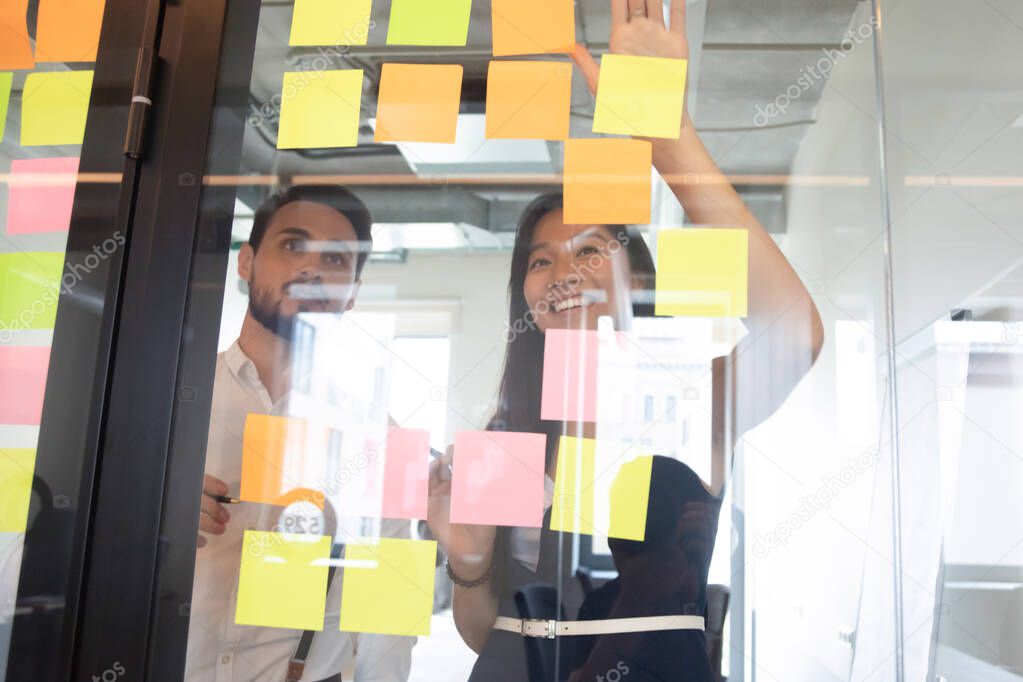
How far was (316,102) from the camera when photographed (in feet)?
3.45

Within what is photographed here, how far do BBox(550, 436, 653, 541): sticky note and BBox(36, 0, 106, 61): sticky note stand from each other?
0.87 meters

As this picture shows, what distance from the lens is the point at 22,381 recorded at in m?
1.04

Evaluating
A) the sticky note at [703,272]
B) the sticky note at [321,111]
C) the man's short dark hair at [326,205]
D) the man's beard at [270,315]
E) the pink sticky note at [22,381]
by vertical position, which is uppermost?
the sticky note at [321,111]

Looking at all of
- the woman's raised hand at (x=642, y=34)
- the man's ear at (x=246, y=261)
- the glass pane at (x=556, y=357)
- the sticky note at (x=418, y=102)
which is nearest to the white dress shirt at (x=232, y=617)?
the glass pane at (x=556, y=357)

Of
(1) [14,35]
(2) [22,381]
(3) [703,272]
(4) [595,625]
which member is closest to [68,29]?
(1) [14,35]

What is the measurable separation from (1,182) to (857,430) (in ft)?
3.85

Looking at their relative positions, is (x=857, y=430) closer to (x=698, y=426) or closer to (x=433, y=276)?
(x=698, y=426)

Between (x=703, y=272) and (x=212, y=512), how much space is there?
26.7 inches

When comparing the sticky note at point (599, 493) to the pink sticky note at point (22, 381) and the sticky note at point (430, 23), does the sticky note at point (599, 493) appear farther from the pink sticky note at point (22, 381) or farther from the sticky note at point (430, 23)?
the pink sticky note at point (22, 381)

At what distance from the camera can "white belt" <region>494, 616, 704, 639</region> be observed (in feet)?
2.98

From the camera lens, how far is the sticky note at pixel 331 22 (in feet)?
3.48

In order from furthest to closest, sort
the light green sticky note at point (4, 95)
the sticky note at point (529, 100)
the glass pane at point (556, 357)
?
the light green sticky note at point (4, 95), the sticky note at point (529, 100), the glass pane at point (556, 357)

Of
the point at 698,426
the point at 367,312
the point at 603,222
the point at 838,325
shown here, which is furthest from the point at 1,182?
the point at 838,325

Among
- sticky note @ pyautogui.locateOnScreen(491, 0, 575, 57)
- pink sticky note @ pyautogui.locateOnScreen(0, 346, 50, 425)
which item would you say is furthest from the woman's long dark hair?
pink sticky note @ pyautogui.locateOnScreen(0, 346, 50, 425)
